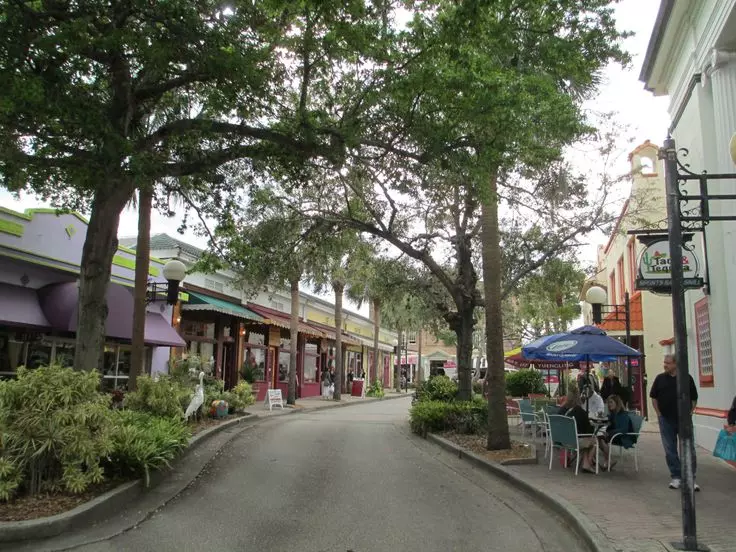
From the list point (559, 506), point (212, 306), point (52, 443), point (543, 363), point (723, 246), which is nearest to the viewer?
point (52, 443)

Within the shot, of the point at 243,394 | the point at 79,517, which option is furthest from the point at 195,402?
the point at 79,517

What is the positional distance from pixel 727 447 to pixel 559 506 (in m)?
1.94

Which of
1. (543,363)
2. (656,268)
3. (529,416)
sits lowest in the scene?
(529,416)

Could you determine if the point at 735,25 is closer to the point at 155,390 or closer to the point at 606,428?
the point at 606,428

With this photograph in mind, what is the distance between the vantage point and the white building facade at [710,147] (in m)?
10.6

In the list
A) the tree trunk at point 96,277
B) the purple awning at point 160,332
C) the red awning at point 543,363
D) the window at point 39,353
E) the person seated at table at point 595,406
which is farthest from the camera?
the red awning at point 543,363

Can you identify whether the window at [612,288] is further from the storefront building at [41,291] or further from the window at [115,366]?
the storefront building at [41,291]

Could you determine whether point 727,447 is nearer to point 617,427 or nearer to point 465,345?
point 617,427

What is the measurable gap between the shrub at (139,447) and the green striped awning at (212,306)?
38.1ft

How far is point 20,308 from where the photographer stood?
Answer: 13.4 m

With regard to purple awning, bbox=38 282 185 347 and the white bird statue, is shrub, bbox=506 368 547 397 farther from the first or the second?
the white bird statue

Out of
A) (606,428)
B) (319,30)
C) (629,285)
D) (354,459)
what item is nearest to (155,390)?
(354,459)

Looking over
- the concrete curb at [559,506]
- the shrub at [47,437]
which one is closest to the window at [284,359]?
the concrete curb at [559,506]

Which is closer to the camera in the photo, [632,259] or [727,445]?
[727,445]
